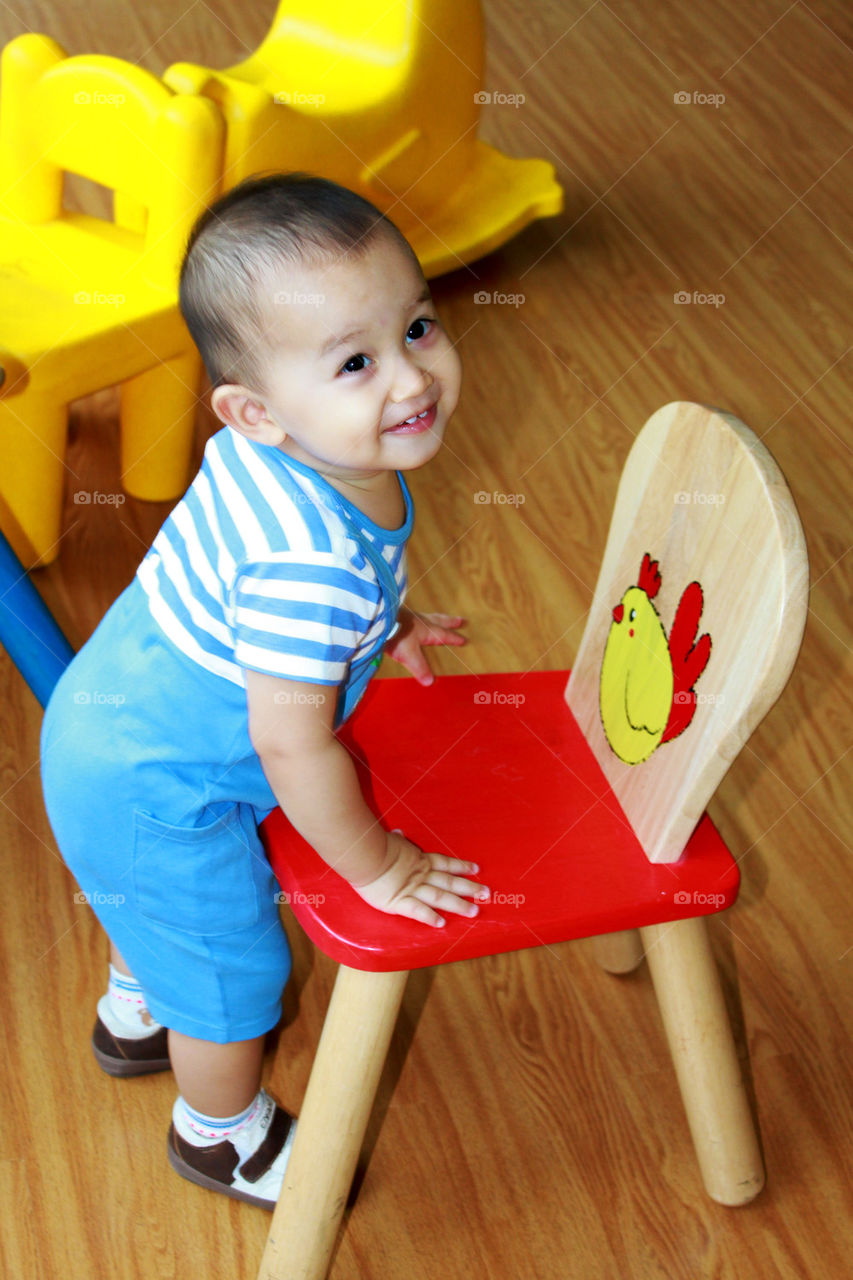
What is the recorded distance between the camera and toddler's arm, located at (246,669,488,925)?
0.66 metres

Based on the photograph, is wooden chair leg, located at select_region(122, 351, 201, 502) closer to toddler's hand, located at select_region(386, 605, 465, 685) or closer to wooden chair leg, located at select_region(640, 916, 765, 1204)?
toddler's hand, located at select_region(386, 605, 465, 685)

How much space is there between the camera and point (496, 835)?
80 centimetres

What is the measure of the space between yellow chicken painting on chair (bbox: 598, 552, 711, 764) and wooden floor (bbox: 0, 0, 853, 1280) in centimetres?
36

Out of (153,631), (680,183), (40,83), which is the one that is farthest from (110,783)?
(680,183)

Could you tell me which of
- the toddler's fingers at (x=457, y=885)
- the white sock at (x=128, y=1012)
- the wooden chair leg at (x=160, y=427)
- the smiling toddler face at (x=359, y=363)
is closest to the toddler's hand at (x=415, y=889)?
the toddler's fingers at (x=457, y=885)

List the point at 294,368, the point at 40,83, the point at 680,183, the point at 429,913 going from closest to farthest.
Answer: the point at 294,368 → the point at 429,913 → the point at 40,83 → the point at 680,183

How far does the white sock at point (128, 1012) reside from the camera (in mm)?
999

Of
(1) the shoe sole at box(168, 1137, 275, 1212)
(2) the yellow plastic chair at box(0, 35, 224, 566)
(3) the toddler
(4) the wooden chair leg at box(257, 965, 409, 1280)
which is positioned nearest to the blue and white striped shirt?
(3) the toddler

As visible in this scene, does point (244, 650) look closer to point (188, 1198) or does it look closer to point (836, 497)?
point (188, 1198)

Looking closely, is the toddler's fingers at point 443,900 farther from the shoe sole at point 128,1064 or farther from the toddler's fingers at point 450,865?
the shoe sole at point 128,1064

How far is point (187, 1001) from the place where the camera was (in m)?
0.82

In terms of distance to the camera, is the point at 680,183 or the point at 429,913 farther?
the point at 680,183

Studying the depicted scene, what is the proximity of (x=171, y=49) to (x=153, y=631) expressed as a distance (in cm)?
194

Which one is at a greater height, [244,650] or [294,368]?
[294,368]
